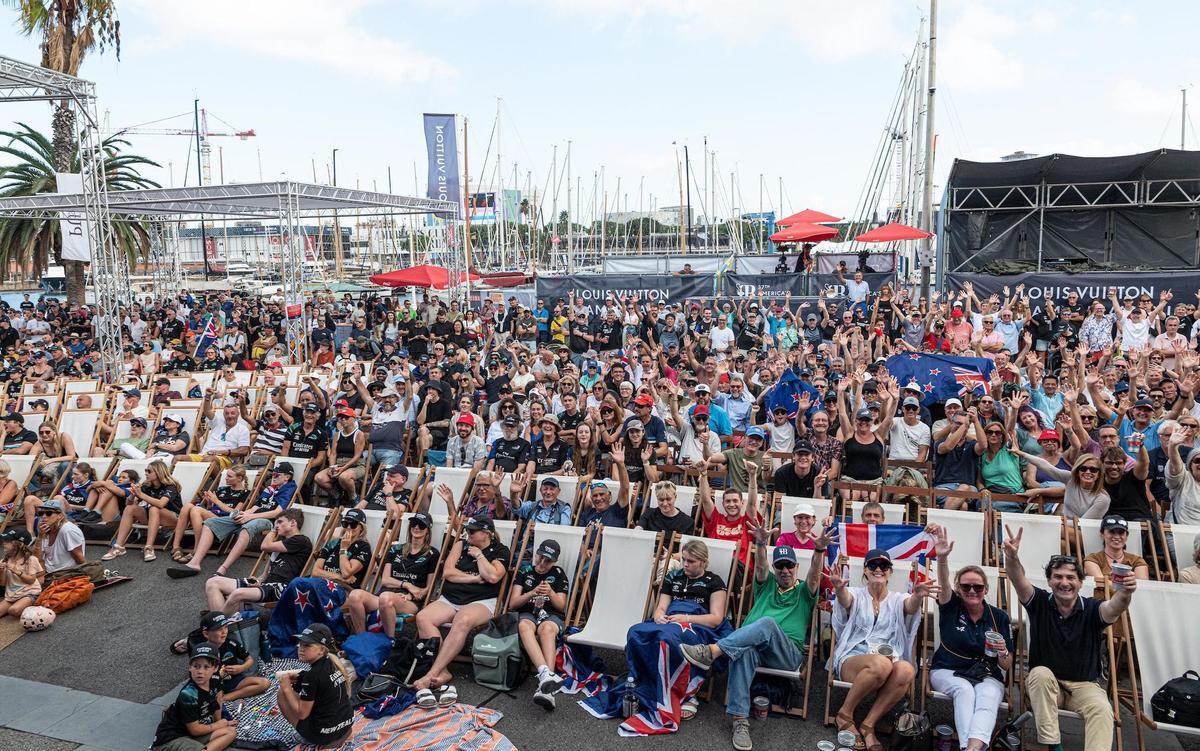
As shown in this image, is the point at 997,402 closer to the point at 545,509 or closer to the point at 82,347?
the point at 545,509

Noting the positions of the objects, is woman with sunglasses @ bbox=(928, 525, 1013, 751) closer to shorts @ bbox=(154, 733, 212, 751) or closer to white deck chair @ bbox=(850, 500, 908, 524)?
white deck chair @ bbox=(850, 500, 908, 524)

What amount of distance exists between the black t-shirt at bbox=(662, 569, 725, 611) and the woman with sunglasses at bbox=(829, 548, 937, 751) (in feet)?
2.72

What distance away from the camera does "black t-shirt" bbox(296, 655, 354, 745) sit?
4.77 meters

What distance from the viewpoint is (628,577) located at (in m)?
6.45

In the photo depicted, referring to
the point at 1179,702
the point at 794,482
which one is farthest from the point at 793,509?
the point at 1179,702

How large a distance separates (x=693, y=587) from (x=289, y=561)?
11.5 ft

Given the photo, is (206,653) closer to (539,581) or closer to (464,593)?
(464,593)

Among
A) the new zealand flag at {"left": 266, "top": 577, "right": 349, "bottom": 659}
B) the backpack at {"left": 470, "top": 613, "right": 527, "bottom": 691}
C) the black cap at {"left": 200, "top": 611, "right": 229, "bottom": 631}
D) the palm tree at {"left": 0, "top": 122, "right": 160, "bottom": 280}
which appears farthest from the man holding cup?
the palm tree at {"left": 0, "top": 122, "right": 160, "bottom": 280}

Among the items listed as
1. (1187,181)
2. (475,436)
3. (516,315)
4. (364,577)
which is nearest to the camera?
(364,577)

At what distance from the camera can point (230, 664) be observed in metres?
5.74

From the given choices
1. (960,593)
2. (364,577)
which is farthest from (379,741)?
(960,593)

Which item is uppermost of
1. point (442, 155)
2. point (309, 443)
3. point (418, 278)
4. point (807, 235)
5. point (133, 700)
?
point (442, 155)

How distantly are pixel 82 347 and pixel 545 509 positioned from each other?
15.1 metres

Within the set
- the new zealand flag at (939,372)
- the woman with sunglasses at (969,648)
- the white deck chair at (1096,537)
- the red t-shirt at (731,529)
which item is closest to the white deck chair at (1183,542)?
the white deck chair at (1096,537)
